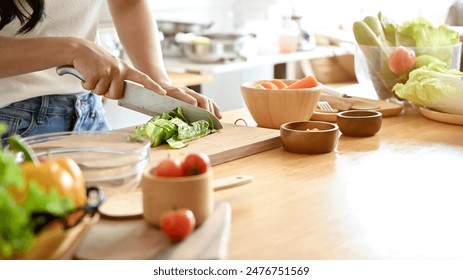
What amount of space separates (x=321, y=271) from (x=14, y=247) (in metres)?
0.42

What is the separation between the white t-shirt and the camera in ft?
5.81

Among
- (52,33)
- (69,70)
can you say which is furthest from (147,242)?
(52,33)

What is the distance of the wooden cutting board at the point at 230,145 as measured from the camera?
150 cm

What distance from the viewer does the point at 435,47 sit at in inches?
83.7

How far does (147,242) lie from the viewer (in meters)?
1.01

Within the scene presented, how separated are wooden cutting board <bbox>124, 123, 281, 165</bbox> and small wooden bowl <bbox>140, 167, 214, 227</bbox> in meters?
0.40

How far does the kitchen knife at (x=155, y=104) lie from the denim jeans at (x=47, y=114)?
10.2 inches

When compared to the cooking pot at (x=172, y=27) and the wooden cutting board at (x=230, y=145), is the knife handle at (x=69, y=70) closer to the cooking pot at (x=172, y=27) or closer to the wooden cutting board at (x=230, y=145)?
the wooden cutting board at (x=230, y=145)

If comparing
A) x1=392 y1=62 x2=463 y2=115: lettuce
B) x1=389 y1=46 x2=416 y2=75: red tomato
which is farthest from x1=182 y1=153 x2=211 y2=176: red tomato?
x1=389 y1=46 x2=416 y2=75: red tomato

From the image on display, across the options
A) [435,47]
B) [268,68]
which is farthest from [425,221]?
[268,68]

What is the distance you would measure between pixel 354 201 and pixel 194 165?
0.33 metres

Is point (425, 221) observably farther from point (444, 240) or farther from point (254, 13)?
point (254, 13)

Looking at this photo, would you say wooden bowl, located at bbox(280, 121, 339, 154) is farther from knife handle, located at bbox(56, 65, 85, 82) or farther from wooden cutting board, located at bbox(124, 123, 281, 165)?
knife handle, located at bbox(56, 65, 85, 82)

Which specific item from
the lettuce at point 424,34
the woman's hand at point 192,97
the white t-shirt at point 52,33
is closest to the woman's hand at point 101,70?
the woman's hand at point 192,97
